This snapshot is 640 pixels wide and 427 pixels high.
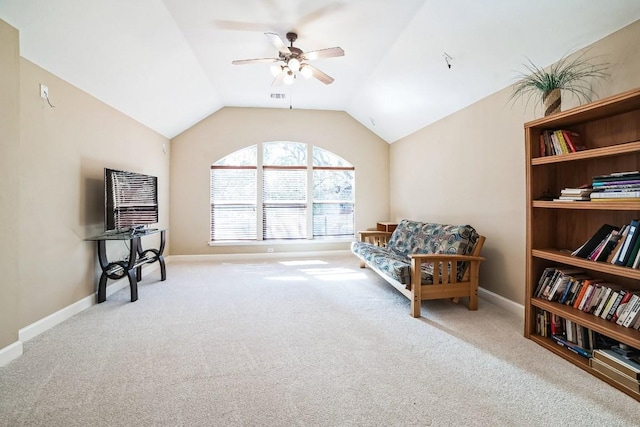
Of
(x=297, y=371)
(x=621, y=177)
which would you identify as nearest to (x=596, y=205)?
(x=621, y=177)

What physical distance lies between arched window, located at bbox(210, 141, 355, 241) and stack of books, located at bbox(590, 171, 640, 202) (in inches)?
169

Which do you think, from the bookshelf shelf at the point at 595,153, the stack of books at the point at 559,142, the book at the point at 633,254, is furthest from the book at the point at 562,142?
the book at the point at 633,254

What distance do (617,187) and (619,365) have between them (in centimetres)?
108

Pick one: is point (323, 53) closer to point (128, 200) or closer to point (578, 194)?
point (578, 194)

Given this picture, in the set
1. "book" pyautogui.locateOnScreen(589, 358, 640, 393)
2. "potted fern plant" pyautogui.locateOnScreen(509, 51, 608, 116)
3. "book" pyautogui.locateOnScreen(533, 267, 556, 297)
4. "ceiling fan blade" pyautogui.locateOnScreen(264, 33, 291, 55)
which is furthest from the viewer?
"ceiling fan blade" pyautogui.locateOnScreen(264, 33, 291, 55)

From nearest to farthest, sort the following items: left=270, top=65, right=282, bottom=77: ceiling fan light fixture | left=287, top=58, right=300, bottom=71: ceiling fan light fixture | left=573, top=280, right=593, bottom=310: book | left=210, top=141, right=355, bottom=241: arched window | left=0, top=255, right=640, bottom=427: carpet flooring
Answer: left=0, top=255, right=640, bottom=427: carpet flooring, left=573, top=280, right=593, bottom=310: book, left=287, top=58, right=300, bottom=71: ceiling fan light fixture, left=270, top=65, right=282, bottom=77: ceiling fan light fixture, left=210, top=141, right=355, bottom=241: arched window

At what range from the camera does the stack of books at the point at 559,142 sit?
84.6 inches

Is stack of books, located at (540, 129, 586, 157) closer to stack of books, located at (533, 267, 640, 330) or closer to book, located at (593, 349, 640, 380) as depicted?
stack of books, located at (533, 267, 640, 330)

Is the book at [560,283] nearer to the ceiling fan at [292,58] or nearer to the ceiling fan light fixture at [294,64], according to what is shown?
the ceiling fan at [292,58]

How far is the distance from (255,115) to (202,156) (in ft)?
4.23

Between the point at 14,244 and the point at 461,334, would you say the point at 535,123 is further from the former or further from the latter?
the point at 14,244

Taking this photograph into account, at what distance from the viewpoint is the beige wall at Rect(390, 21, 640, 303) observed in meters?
2.09

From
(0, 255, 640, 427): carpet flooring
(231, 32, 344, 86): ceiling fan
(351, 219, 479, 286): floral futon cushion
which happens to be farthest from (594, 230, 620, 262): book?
(231, 32, 344, 86): ceiling fan

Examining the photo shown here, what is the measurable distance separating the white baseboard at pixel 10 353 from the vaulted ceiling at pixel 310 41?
7.37 ft
